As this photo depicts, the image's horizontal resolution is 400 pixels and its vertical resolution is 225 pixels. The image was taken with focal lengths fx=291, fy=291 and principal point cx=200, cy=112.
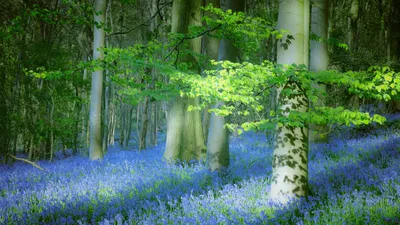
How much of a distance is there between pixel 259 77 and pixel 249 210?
6.20 feet

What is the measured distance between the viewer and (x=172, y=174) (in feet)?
22.5

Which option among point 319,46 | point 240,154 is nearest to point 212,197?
point 240,154

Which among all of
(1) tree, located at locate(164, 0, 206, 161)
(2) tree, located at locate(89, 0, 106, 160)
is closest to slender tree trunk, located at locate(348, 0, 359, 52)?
(1) tree, located at locate(164, 0, 206, 161)

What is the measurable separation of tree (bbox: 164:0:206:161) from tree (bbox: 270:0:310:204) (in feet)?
14.7

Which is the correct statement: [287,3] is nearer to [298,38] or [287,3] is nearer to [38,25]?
[298,38]

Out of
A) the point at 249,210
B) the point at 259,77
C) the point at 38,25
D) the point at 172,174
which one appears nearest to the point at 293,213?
the point at 249,210

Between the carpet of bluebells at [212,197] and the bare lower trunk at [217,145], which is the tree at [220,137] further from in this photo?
the carpet of bluebells at [212,197]

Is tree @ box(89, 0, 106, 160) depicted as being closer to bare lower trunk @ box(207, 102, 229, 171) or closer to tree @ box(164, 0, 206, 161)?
tree @ box(164, 0, 206, 161)

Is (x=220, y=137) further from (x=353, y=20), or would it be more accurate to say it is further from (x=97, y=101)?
(x=353, y=20)

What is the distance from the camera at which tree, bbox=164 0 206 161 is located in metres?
8.82

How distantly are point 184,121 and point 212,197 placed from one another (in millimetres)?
4374

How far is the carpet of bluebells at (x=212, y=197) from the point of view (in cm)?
381

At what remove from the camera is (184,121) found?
893cm

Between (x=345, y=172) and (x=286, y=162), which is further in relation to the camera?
(x=345, y=172)
